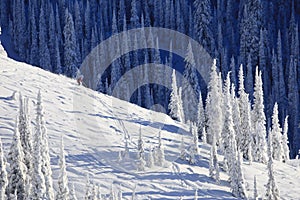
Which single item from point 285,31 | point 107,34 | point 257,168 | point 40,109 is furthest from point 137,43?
point 40,109

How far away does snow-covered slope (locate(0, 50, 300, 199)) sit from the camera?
122 feet

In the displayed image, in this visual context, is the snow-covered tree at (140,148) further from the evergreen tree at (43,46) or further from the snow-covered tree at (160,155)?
the evergreen tree at (43,46)

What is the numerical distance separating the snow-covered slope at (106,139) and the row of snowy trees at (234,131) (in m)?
1.21

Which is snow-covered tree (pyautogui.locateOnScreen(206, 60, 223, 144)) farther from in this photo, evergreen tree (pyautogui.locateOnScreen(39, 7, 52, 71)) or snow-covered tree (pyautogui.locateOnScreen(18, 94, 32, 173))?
evergreen tree (pyautogui.locateOnScreen(39, 7, 52, 71))

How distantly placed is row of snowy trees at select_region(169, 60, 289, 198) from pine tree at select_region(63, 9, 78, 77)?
4213 cm

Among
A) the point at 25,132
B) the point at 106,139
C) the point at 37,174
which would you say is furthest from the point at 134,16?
the point at 37,174

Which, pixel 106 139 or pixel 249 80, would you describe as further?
pixel 249 80

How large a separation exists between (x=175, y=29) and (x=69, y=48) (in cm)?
2743

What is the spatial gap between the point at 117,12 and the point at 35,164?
107 meters

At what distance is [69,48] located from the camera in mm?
110125

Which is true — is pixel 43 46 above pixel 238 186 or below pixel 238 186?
above

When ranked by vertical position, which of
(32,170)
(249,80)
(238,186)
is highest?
(249,80)

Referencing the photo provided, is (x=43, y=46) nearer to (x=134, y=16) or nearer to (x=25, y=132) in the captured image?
(x=134, y=16)

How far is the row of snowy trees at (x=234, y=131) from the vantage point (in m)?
44.2
